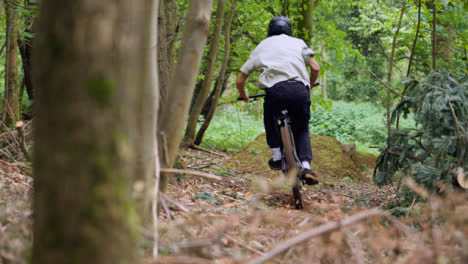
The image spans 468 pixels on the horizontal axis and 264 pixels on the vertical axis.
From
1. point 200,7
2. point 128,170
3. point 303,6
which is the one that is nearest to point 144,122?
point 128,170

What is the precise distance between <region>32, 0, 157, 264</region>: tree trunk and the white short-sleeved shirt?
3458 millimetres

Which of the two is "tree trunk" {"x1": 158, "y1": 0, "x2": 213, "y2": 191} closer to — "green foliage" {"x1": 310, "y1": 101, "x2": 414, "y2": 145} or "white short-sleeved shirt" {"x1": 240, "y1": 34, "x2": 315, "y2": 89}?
"white short-sleeved shirt" {"x1": 240, "y1": 34, "x2": 315, "y2": 89}

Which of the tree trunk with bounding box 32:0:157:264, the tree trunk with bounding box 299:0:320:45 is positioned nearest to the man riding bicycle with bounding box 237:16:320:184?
the tree trunk with bounding box 32:0:157:264

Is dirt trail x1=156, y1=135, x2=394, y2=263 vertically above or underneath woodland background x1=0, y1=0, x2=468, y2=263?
underneath

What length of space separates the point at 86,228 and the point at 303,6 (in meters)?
8.93

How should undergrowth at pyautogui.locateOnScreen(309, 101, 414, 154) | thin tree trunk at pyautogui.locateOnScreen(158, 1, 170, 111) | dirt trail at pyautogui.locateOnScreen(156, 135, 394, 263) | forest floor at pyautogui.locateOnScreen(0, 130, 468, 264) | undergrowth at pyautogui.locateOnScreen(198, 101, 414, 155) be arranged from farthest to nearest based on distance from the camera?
1. undergrowth at pyautogui.locateOnScreen(309, 101, 414, 154)
2. undergrowth at pyautogui.locateOnScreen(198, 101, 414, 155)
3. thin tree trunk at pyautogui.locateOnScreen(158, 1, 170, 111)
4. dirt trail at pyautogui.locateOnScreen(156, 135, 394, 263)
5. forest floor at pyautogui.locateOnScreen(0, 130, 468, 264)

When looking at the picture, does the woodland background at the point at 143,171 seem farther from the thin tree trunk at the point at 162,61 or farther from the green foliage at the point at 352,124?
the green foliage at the point at 352,124

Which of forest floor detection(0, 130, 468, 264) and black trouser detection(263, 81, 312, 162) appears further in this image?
black trouser detection(263, 81, 312, 162)

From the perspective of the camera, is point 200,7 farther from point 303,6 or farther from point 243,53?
point 243,53

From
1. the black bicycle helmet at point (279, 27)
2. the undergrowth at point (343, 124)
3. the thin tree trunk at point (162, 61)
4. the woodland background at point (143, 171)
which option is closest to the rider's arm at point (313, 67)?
the black bicycle helmet at point (279, 27)

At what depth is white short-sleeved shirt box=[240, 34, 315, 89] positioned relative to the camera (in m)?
4.62

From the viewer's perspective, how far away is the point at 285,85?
4.60 metres

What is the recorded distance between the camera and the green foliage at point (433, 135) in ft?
11.9

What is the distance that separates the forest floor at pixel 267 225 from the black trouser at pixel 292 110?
2.14ft
